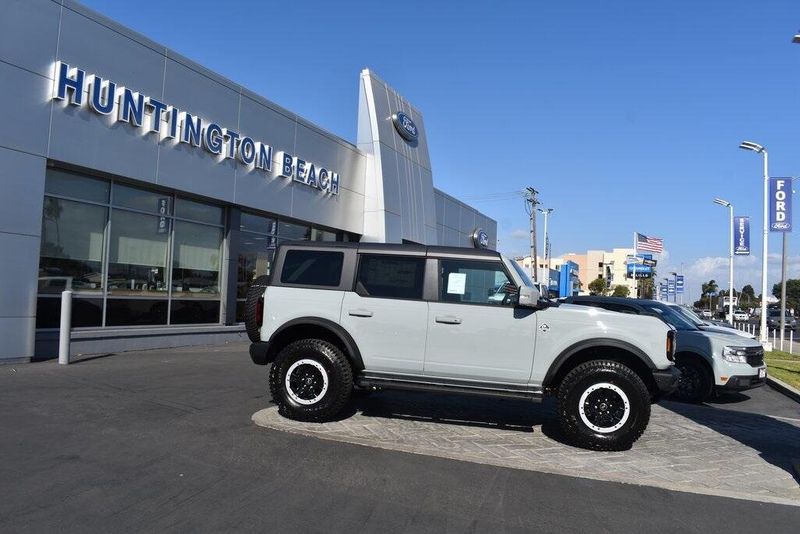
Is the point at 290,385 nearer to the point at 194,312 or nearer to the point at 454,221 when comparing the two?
the point at 194,312

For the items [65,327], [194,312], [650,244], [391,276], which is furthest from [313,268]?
[650,244]

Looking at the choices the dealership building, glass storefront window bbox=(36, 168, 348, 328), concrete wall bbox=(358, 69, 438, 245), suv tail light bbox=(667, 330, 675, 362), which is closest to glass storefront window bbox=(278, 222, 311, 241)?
the dealership building

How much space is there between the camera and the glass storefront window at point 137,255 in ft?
40.7

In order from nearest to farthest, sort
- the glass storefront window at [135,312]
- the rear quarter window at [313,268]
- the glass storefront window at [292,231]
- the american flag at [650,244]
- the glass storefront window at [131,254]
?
1. the rear quarter window at [313,268]
2. the glass storefront window at [131,254]
3. the glass storefront window at [135,312]
4. the glass storefront window at [292,231]
5. the american flag at [650,244]

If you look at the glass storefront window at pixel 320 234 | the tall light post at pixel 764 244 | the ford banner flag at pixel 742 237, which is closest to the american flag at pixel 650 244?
the ford banner flag at pixel 742 237

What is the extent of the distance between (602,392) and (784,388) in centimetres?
740

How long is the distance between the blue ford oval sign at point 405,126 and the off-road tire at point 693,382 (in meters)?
14.3

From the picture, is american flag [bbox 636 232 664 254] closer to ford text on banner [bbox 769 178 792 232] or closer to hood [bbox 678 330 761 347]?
ford text on banner [bbox 769 178 792 232]

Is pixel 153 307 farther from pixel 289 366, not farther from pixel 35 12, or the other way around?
pixel 289 366

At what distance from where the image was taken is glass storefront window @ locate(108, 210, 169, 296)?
489 inches

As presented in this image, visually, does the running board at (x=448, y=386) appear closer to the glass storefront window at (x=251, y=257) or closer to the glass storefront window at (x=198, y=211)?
the glass storefront window at (x=198, y=211)

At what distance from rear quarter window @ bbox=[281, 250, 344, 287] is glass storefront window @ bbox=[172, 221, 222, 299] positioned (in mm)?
8048

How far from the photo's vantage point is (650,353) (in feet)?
19.9

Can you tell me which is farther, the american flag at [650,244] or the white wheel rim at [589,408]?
the american flag at [650,244]
